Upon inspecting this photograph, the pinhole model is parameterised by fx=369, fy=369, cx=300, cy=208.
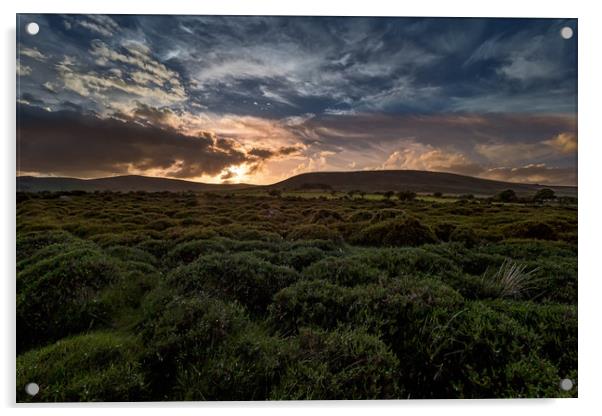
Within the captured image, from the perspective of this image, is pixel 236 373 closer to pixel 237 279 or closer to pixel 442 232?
pixel 237 279

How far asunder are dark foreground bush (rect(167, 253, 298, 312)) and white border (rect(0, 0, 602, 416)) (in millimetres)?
1311

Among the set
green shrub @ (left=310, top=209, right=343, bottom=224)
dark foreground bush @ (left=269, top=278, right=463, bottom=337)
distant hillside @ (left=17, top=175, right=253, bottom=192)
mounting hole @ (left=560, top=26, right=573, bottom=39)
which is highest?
mounting hole @ (left=560, top=26, right=573, bottom=39)

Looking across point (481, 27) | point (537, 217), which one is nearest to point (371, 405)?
point (537, 217)

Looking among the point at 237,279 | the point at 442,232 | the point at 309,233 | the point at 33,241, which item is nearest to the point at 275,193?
the point at 309,233

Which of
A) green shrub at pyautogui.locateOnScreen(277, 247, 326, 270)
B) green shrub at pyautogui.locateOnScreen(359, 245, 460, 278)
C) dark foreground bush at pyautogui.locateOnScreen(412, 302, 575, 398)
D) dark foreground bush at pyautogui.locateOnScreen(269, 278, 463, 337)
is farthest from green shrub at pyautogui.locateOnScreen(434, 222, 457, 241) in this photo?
green shrub at pyautogui.locateOnScreen(277, 247, 326, 270)

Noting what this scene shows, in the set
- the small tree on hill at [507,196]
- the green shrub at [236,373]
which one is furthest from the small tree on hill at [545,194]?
the green shrub at [236,373]

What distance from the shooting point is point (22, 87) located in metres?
4.84

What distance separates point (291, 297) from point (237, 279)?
0.76 m

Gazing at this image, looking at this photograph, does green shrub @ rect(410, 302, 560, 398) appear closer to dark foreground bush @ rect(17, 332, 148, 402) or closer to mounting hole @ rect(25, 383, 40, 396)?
dark foreground bush @ rect(17, 332, 148, 402)

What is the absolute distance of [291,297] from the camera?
4648mm

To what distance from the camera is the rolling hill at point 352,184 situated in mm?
4977

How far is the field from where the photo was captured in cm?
411

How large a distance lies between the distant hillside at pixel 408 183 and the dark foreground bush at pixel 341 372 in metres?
2.09

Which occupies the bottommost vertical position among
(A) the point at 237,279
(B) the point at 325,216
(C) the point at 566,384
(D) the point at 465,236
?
(C) the point at 566,384
